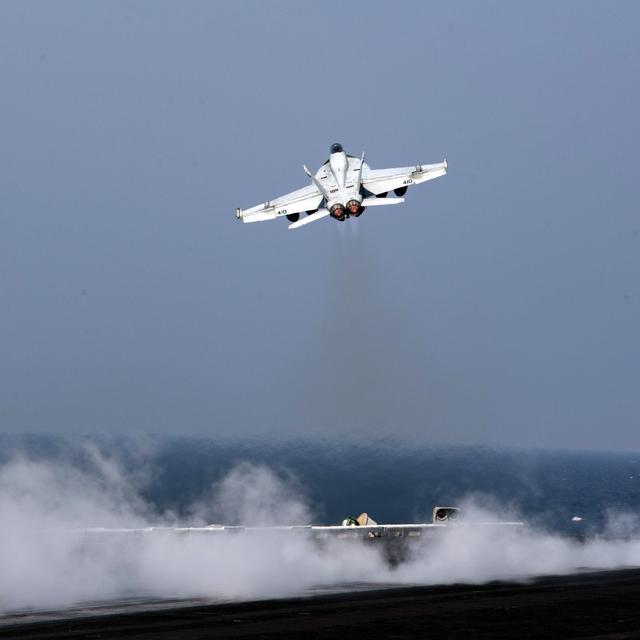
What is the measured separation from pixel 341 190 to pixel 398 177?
3.90 metres

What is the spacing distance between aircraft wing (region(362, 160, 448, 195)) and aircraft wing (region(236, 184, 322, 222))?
298 centimetres

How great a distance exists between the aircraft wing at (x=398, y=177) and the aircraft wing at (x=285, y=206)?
9.76ft

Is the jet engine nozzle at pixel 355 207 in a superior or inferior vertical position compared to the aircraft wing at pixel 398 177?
inferior

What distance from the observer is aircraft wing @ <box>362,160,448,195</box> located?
6506 cm

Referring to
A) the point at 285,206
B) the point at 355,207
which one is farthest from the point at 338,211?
the point at 285,206

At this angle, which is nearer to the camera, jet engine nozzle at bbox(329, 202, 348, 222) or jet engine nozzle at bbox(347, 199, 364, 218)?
jet engine nozzle at bbox(347, 199, 364, 218)

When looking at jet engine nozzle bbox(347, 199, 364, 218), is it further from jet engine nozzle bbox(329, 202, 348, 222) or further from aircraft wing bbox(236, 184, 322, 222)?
aircraft wing bbox(236, 184, 322, 222)

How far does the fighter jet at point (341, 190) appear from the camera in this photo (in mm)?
63188

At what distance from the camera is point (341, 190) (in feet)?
209

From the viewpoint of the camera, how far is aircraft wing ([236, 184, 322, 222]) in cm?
6569

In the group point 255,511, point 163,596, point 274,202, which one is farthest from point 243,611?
point 255,511

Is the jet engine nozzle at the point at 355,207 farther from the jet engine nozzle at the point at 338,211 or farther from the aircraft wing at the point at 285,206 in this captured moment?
the aircraft wing at the point at 285,206

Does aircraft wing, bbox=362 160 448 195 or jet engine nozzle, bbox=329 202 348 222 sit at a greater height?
aircraft wing, bbox=362 160 448 195

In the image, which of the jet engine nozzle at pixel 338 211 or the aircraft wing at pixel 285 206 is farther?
the aircraft wing at pixel 285 206
